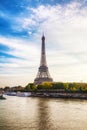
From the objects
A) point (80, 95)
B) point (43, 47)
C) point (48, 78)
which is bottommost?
point (80, 95)

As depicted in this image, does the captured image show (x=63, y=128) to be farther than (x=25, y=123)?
No

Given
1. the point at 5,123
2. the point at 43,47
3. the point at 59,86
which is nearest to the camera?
the point at 5,123

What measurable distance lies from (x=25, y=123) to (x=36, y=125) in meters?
1.26

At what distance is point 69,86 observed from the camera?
249 ft

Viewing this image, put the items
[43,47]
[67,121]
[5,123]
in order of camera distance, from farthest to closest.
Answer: [43,47] → [67,121] → [5,123]

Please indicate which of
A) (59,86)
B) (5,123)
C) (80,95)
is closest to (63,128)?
(5,123)

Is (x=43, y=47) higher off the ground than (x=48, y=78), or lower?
higher

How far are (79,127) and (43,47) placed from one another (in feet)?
202

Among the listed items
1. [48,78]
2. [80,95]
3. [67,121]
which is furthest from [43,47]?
[67,121]

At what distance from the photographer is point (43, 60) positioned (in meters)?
79.6

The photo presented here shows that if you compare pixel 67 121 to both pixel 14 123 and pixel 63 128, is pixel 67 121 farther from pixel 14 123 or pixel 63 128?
pixel 14 123

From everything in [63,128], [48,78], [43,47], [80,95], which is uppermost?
[43,47]

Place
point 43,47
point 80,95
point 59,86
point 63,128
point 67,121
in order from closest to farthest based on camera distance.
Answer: point 63,128
point 67,121
point 80,95
point 59,86
point 43,47

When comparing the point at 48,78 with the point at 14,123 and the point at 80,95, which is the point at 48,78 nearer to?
the point at 80,95
